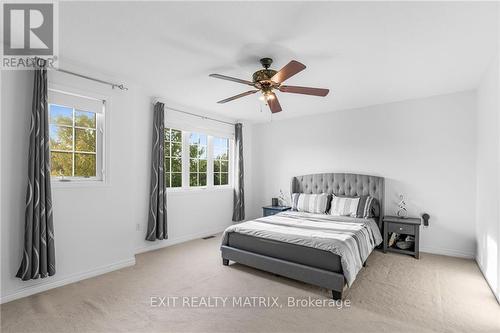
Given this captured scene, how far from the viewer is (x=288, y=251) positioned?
2973 mm

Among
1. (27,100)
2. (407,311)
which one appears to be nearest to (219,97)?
(27,100)

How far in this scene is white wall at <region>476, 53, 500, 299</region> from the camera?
2714mm

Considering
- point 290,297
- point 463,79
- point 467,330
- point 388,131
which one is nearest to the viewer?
point 467,330

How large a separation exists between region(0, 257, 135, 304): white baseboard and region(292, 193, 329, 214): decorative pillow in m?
2.97

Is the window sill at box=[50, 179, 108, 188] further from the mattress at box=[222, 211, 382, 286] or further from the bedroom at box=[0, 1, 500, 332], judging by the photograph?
the mattress at box=[222, 211, 382, 286]

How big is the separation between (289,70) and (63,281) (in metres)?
3.44

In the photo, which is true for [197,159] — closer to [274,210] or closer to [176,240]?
[176,240]

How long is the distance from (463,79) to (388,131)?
50.8 inches

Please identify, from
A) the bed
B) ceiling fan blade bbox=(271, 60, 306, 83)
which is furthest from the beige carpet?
ceiling fan blade bbox=(271, 60, 306, 83)

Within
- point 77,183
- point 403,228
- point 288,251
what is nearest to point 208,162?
point 77,183

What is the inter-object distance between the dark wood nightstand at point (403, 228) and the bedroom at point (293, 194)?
39mm

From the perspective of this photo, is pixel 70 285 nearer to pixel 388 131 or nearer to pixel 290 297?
pixel 290 297

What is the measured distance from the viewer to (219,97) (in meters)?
4.24
